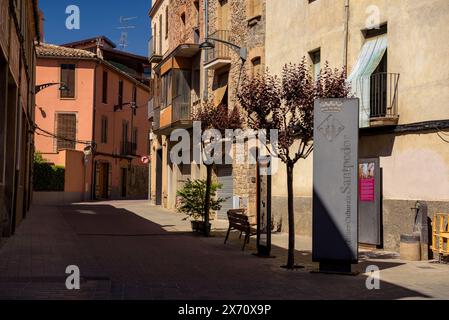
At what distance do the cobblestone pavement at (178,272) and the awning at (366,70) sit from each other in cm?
344

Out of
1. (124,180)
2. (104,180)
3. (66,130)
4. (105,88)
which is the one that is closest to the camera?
(66,130)

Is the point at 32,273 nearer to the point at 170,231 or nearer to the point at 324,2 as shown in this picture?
the point at 170,231

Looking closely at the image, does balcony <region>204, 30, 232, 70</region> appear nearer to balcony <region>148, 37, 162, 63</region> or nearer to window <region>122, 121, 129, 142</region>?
balcony <region>148, 37, 162, 63</region>

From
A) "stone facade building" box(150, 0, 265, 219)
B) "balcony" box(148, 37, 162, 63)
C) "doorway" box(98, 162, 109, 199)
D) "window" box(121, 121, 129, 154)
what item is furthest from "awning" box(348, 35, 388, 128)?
"window" box(121, 121, 129, 154)

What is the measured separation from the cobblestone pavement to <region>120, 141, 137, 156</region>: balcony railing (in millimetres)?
32950

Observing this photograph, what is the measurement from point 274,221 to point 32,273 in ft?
36.8

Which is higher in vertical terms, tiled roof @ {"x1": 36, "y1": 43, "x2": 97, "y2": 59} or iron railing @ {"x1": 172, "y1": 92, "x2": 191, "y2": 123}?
tiled roof @ {"x1": 36, "y1": 43, "x2": 97, "y2": 59}

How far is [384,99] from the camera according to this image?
49.6 feet

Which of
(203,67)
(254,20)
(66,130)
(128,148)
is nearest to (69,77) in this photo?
(66,130)

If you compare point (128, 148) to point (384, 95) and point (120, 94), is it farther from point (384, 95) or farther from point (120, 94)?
point (384, 95)

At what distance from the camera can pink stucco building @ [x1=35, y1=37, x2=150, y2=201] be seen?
42.8m

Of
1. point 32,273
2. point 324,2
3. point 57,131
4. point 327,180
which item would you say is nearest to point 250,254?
point 327,180

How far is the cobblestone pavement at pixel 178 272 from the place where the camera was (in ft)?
28.5

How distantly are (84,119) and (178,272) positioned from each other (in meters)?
35.3
